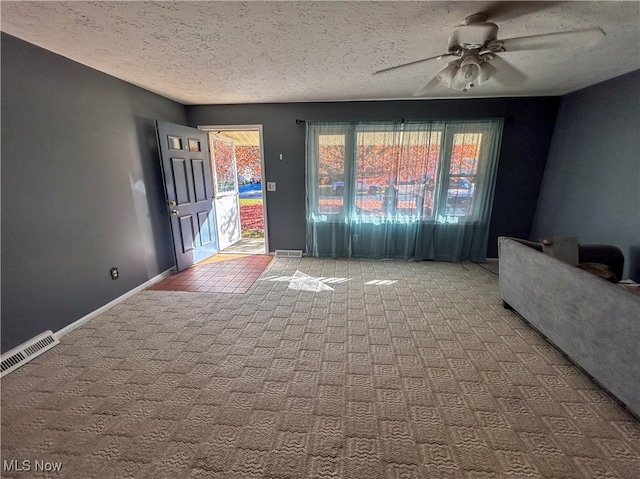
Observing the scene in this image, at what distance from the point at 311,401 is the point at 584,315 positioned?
1.80 m

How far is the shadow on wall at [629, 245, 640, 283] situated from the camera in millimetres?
2433

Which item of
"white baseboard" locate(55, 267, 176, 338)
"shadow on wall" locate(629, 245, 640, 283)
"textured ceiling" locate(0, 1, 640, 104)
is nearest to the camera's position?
"textured ceiling" locate(0, 1, 640, 104)

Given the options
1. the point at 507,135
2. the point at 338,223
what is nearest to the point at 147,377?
the point at 338,223

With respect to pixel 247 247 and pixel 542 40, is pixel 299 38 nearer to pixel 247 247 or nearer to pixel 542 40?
pixel 542 40

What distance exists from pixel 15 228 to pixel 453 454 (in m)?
3.13

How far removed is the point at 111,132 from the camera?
264 centimetres

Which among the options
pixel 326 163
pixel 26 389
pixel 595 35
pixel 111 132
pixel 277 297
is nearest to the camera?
pixel 595 35

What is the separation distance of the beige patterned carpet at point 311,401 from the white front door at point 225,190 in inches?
90.4

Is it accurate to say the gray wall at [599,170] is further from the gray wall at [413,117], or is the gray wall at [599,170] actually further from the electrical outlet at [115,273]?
the electrical outlet at [115,273]

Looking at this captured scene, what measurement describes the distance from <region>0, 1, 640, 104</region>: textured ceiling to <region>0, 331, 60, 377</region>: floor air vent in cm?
219

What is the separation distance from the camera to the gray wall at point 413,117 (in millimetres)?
3502

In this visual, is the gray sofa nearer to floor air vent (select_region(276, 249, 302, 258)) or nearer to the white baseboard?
floor air vent (select_region(276, 249, 302, 258))

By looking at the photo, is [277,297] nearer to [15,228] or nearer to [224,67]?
[15,228]

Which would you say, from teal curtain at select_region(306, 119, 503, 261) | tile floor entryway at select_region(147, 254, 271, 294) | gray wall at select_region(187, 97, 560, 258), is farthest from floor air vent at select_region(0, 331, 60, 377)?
teal curtain at select_region(306, 119, 503, 261)
